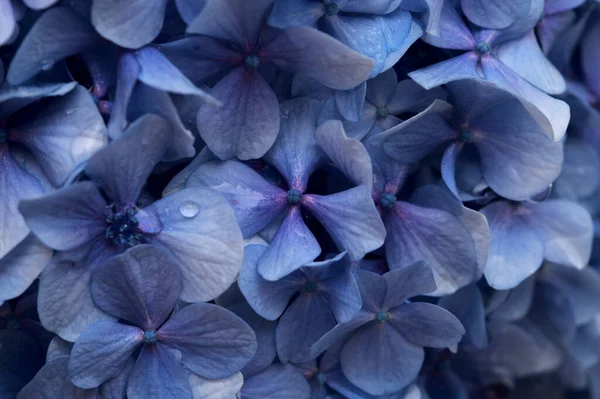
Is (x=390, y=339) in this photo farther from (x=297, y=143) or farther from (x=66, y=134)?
(x=66, y=134)

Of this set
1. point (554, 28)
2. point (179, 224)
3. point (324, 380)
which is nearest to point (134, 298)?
point (179, 224)

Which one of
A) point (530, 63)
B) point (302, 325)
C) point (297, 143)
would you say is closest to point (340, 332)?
point (302, 325)

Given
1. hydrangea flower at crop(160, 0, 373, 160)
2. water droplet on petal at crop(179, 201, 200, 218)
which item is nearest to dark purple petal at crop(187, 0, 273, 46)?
hydrangea flower at crop(160, 0, 373, 160)

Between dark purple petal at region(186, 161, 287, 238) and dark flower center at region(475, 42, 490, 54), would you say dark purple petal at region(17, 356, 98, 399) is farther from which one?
dark flower center at region(475, 42, 490, 54)

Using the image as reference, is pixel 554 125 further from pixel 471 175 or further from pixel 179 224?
pixel 179 224

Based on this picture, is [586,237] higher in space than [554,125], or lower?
lower

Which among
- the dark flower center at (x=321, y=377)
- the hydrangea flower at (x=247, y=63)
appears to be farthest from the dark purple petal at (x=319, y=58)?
the dark flower center at (x=321, y=377)

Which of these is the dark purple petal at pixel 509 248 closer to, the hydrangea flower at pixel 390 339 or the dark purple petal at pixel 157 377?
the hydrangea flower at pixel 390 339
